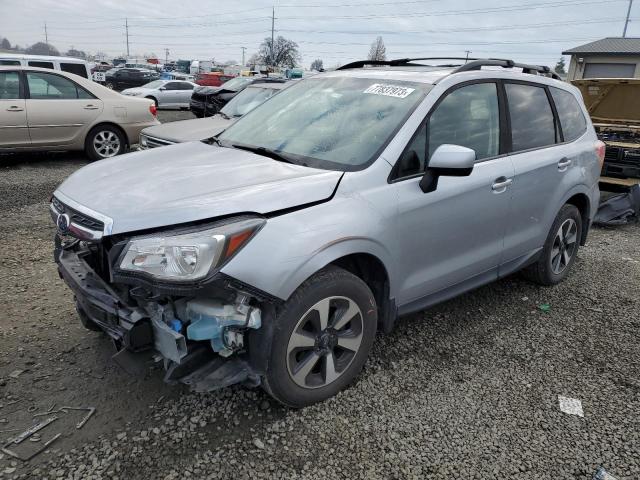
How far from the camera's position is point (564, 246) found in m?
4.65

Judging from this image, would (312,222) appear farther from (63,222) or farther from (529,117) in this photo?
(529,117)

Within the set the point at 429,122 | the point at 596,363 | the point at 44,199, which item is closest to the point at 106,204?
the point at 429,122

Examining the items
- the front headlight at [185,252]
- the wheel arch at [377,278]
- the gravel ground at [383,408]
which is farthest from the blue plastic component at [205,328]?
the wheel arch at [377,278]

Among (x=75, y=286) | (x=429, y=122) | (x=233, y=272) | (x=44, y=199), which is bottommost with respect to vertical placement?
(x=44, y=199)

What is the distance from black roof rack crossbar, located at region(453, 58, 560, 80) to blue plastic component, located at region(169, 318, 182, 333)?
2367 millimetres

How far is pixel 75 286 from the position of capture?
8.62 feet

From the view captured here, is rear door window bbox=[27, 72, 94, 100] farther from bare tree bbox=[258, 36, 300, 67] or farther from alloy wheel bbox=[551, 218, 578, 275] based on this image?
bare tree bbox=[258, 36, 300, 67]

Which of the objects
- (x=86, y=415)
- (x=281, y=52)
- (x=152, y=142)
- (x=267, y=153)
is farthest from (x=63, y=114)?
(x=281, y=52)

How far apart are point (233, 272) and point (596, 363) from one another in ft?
8.63

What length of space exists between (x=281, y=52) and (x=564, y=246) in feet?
282

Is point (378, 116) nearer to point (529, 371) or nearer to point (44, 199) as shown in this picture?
point (529, 371)

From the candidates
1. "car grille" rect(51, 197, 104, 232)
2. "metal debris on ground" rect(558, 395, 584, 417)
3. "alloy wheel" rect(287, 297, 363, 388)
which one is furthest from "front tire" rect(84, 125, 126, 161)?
"metal debris on ground" rect(558, 395, 584, 417)

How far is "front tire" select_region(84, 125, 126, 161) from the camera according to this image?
909 cm

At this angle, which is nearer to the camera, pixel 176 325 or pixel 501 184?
pixel 176 325
